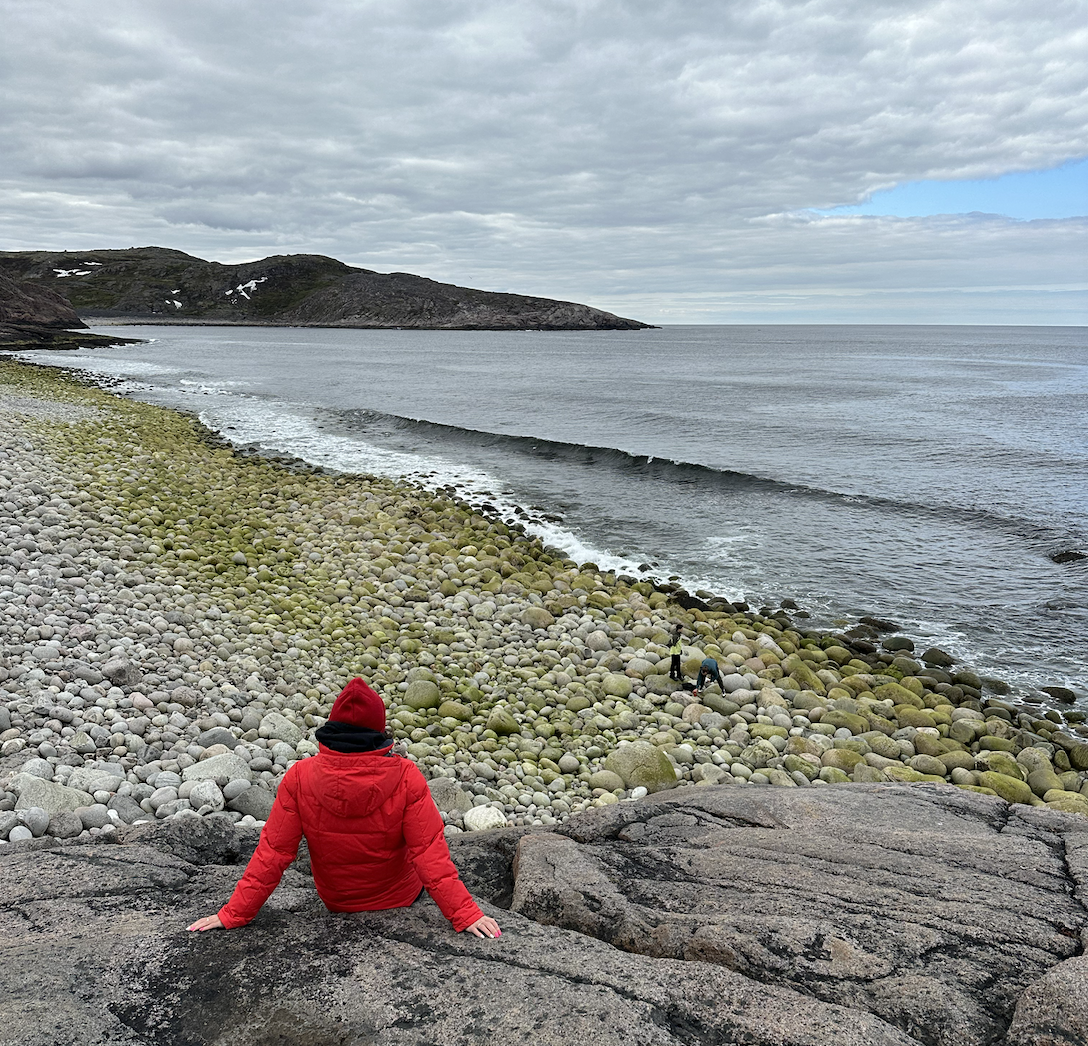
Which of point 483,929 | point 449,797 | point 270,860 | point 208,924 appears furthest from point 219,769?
point 483,929

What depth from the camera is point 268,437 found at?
38969 mm

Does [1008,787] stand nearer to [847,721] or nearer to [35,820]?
[847,721]

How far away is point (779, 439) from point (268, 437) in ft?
93.5

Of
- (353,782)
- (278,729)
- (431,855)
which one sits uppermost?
(353,782)

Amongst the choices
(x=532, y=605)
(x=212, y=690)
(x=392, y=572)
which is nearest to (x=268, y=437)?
(x=392, y=572)

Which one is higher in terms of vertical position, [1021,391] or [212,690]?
[1021,391]

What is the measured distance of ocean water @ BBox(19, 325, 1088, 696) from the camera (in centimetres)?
1944

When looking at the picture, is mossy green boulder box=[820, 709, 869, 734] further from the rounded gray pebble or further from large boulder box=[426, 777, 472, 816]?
the rounded gray pebble

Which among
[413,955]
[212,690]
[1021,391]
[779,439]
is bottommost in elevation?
[212,690]

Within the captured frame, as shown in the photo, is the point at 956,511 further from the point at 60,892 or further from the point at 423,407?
the point at 423,407

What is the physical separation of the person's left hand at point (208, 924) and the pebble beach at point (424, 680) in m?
2.83

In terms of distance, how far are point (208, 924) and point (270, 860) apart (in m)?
0.55

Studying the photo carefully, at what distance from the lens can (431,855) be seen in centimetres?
439

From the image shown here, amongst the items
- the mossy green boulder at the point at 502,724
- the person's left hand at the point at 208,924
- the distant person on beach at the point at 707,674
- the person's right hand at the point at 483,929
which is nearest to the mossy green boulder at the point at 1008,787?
the distant person on beach at the point at 707,674
